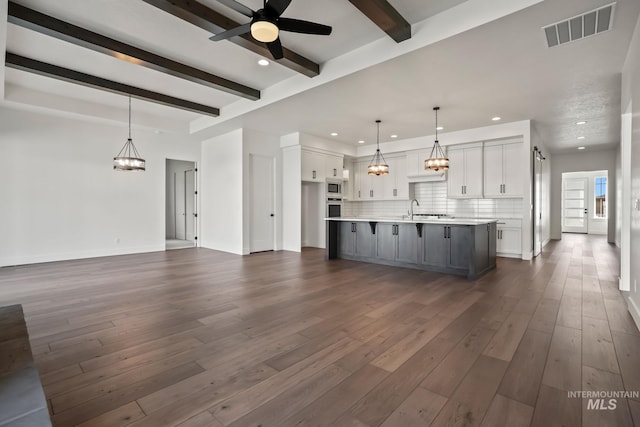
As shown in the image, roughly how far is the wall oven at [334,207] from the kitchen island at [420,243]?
170 cm

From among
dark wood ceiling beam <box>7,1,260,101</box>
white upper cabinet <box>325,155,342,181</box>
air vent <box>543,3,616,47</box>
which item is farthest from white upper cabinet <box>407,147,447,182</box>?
dark wood ceiling beam <box>7,1,260,101</box>

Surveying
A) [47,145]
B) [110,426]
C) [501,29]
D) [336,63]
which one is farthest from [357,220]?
[47,145]

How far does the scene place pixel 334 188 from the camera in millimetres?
8758

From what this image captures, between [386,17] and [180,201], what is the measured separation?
365 inches

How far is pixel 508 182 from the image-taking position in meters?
6.97

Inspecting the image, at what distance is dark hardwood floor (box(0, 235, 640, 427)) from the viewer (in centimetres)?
173

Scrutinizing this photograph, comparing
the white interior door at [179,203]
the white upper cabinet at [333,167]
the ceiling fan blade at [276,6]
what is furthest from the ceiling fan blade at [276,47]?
the white interior door at [179,203]

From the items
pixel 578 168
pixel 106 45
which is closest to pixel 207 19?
pixel 106 45

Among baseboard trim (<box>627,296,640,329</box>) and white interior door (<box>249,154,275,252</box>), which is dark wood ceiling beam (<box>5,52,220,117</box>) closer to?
white interior door (<box>249,154,275,252</box>)

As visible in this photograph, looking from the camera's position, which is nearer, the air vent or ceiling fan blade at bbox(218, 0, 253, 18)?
ceiling fan blade at bbox(218, 0, 253, 18)

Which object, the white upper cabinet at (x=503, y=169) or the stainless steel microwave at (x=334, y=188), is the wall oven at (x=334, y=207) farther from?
the white upper cabinet at (x=503, y=169)

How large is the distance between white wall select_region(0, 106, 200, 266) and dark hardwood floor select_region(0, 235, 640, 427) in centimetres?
187

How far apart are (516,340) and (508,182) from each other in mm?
5349

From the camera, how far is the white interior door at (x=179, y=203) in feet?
34.1
